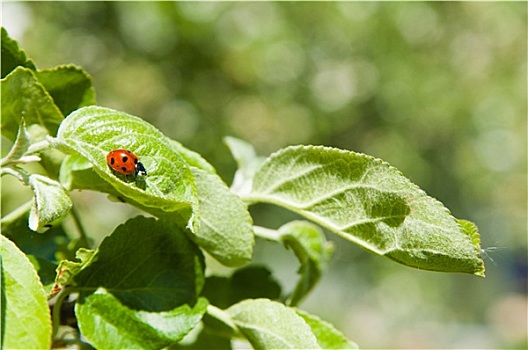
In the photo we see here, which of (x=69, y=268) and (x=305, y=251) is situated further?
(x=305, y=251)

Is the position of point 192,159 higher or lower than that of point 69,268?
higher

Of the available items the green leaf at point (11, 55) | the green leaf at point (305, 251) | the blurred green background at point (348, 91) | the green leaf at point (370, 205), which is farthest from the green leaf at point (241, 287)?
the blurred green background at point (348, 91)

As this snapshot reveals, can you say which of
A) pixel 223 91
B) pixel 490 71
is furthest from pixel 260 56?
pixel 490 71

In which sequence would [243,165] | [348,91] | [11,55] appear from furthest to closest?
[348,91] → [243,165] → [11,55]

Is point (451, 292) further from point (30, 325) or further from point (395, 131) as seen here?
point (30, 325)

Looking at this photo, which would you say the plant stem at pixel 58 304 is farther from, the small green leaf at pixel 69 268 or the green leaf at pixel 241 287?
the green leaf at pixel 241 287

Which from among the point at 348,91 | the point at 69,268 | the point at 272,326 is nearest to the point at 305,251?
the point at 272,326

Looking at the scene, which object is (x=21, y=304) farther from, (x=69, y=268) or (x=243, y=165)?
(x=243, y=165)
